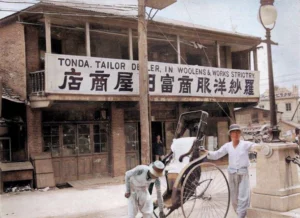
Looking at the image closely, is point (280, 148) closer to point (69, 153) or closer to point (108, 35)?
point (69, 153)

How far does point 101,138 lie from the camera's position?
15266mm

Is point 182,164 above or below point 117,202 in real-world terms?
above

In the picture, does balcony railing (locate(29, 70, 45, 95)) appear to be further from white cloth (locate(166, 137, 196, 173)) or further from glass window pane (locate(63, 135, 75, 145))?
white cloth (locate(166, 137, 196, 173))

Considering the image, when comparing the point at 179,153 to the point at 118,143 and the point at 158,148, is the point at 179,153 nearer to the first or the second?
the point at 118,143

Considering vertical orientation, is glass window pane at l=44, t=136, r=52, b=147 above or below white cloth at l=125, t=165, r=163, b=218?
above

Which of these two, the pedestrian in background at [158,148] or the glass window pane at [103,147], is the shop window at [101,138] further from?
the pedestrian in background at [158,148]

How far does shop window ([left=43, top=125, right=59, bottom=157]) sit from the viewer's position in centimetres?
1397

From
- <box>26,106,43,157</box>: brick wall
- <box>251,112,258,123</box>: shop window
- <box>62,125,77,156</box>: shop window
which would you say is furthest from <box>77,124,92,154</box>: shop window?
<box>251,112,258,123</box>: shop window

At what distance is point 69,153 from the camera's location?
14375 millimetres

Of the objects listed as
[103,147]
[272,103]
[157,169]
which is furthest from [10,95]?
[272,103]

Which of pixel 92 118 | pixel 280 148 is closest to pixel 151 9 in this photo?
pixel 92 118

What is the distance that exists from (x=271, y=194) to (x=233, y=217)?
1.21m

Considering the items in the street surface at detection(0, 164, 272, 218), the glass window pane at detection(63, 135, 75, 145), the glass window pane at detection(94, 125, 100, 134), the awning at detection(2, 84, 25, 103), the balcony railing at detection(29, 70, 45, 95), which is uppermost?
the balcony railing at detection(29, 70, 45, 95)

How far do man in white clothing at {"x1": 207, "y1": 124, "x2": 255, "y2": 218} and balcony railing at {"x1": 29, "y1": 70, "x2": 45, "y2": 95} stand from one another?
7717mm
